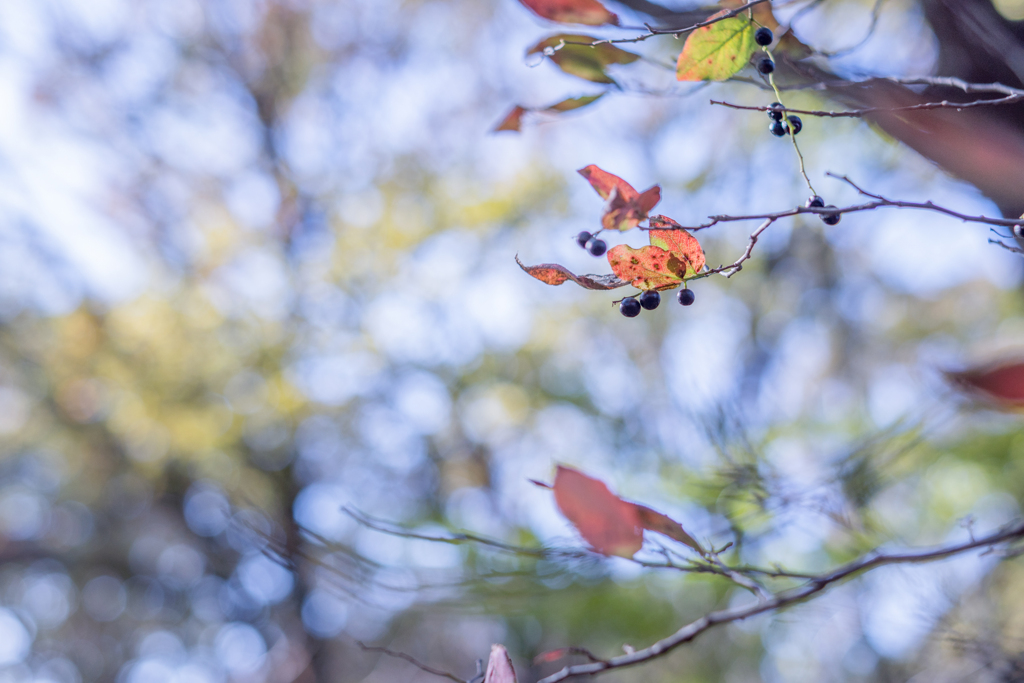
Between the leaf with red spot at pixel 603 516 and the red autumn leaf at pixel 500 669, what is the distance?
0.06 metres

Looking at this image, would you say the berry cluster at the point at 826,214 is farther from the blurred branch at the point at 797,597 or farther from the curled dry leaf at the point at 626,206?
the blurred branch at the point at 797,597

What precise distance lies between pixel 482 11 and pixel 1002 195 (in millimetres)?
2836

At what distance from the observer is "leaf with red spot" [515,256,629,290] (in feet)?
1.21

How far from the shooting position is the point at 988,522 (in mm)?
1827

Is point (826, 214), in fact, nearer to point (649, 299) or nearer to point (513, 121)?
point (649, 299)

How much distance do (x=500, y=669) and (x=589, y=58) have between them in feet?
1.70

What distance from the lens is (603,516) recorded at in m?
0.43

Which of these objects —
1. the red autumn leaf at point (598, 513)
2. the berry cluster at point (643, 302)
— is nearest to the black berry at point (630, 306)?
the berry cluster at point (643, 302)

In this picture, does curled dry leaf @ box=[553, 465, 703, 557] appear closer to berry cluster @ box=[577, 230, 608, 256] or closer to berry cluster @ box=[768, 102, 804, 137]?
berry cluster @ box=[577, 230, 608, 256]

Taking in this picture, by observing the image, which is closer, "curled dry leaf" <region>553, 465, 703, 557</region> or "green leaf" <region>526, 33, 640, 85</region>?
"curled dry leaf" <region>553, 465, 703, 557</region>

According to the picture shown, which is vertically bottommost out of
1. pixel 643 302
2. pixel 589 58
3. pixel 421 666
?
pixel 421 666

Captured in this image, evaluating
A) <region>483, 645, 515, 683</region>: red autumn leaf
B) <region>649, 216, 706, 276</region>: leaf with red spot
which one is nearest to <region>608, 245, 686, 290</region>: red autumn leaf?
<region>649, 216, 706, 276</region>: leaf with red spot

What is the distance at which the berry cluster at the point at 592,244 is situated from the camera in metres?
0.46

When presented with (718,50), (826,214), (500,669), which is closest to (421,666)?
(500,669)
